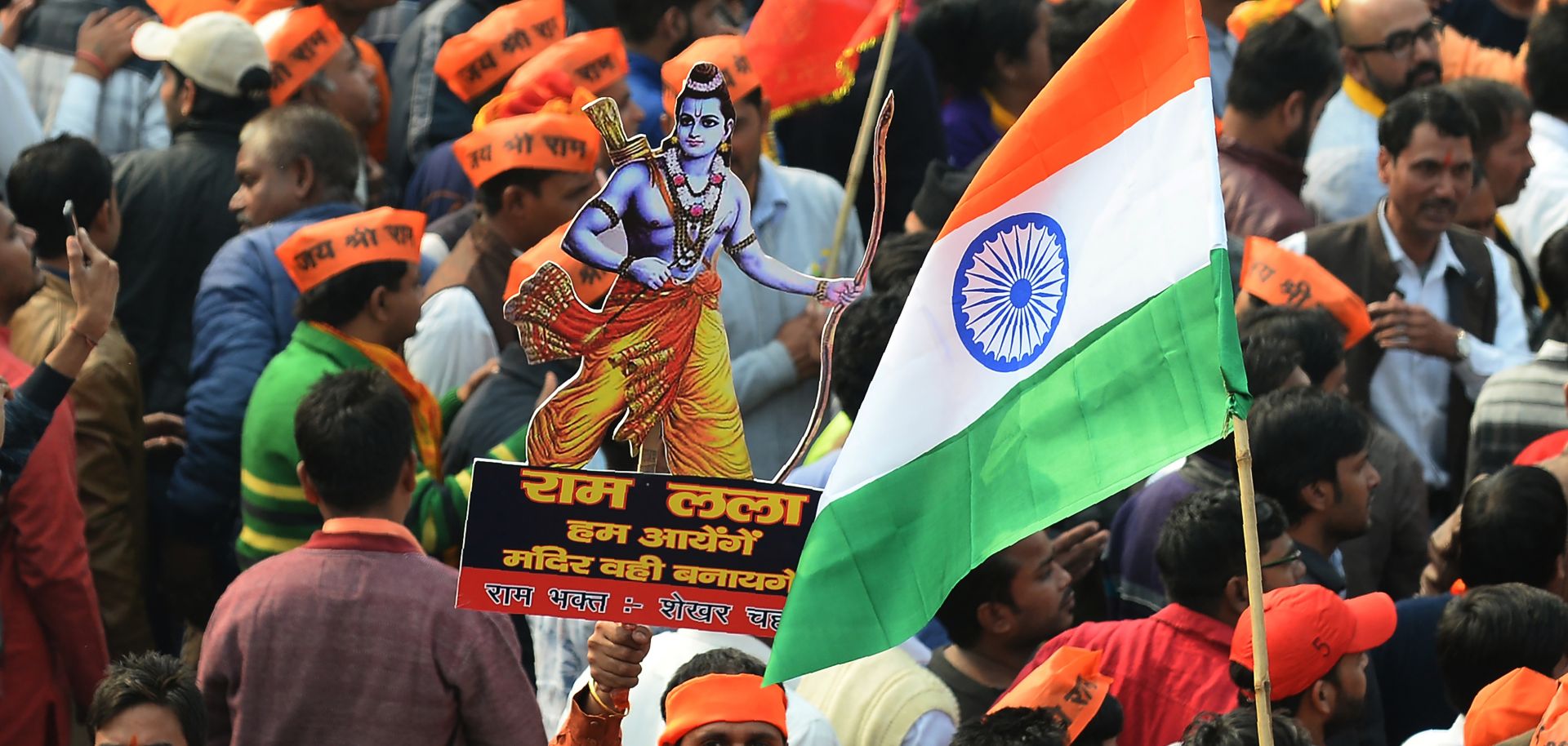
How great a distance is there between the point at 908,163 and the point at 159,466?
2799mm

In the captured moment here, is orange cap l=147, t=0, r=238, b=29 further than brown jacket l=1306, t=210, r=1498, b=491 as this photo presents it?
Yes

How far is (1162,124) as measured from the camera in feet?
13.9

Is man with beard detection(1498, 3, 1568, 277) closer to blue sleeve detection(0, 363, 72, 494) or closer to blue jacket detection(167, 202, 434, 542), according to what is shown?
blue jacket detection(167, 202, 434, 542)

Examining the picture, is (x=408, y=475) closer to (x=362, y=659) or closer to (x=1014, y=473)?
(x=362, y=659)

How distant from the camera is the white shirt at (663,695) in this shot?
4953 mm

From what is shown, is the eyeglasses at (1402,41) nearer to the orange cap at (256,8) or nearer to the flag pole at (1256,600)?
the orange cap at (256,8)

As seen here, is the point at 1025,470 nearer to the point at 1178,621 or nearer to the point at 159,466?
the point at 1178,621

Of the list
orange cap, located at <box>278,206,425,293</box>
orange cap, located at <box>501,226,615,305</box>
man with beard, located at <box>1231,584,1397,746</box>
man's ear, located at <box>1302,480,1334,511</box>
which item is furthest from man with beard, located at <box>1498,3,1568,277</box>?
orange cap, located at <box>278,206,425,293</box>

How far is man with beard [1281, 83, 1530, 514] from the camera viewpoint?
735cm

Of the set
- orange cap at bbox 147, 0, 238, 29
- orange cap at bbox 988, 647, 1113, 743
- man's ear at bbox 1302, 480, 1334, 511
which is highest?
orange cap at bbox 147, 0, 238, 29

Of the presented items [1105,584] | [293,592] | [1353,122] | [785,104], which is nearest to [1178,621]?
[1105,584]

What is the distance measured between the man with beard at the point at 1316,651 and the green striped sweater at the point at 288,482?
1.93m

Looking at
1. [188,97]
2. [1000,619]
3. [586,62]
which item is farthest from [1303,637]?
[188,97]

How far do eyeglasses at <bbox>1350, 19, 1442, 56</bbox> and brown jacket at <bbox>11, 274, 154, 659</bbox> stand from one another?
184 inches
